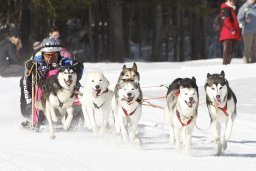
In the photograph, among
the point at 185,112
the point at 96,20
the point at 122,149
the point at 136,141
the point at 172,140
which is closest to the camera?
the point at 185,112

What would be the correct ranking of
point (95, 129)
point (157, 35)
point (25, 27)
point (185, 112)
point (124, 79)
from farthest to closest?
1. point (157, 35)
2. point (25, 27)
3. point (95, 129)
4. point (124, 79)
5. point (185, 112)

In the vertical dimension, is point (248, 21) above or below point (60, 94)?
above

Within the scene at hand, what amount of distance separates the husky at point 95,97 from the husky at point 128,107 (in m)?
0.42

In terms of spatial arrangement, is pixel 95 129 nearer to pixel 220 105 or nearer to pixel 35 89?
pixel 35 89

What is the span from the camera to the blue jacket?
1551 centimetres

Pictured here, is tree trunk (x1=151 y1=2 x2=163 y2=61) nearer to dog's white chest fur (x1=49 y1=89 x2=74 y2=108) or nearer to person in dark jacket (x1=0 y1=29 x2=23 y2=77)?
person in dark jacket (x1=0 y1=29 x2=23 y2=77)

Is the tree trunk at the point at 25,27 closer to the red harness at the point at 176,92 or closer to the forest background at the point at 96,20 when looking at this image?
the forest background at the point at 96,20

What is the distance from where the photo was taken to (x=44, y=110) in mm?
8820

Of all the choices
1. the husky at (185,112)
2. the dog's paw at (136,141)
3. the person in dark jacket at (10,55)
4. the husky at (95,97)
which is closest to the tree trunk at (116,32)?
the person in dark jacket at (10,55)

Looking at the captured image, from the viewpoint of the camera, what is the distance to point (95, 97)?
328 inches

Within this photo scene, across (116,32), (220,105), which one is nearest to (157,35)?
(116,32)

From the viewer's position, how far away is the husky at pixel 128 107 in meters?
7.59

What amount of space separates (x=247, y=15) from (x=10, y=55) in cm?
546

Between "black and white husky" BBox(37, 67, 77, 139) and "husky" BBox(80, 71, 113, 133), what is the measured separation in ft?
0.62
